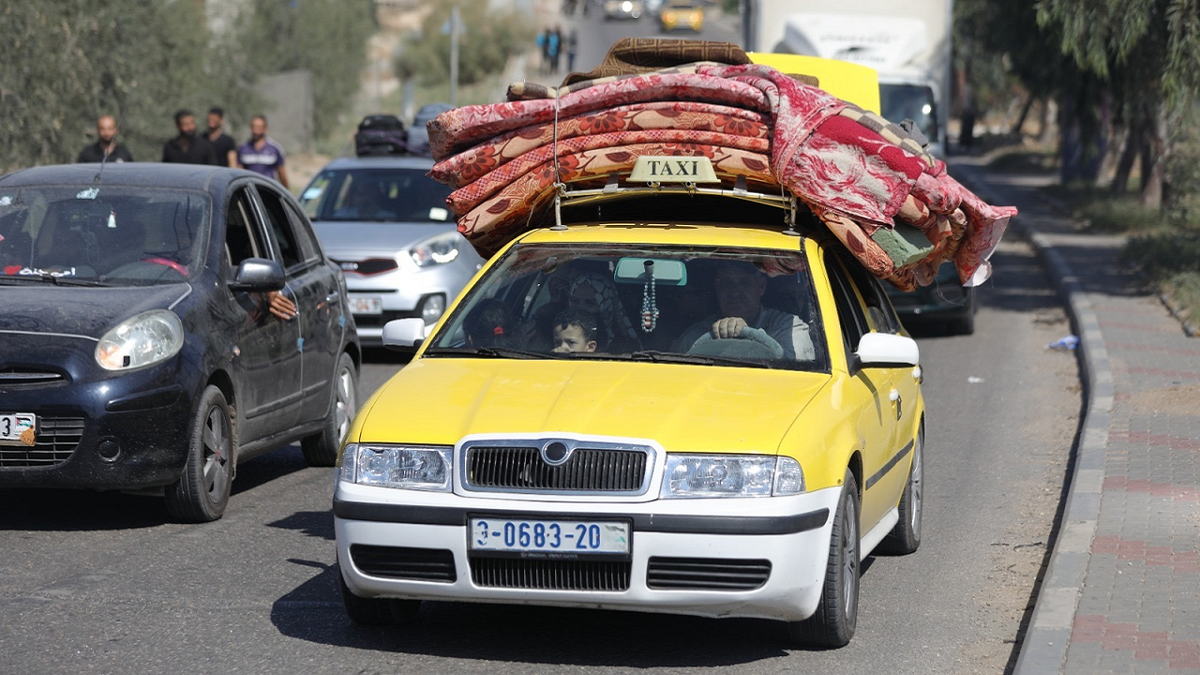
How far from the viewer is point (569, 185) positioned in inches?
295

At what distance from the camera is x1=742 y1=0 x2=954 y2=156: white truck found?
922 inches

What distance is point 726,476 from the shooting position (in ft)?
18.0

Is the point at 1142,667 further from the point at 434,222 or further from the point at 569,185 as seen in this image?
the point at 434,222

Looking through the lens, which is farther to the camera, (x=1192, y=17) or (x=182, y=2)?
(x=182, y=2)

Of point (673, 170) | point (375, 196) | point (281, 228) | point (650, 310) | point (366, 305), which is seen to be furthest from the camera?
point (375, 196)

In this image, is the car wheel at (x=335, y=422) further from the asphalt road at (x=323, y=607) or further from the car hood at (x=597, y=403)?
the car hood at (x=597, y=403)

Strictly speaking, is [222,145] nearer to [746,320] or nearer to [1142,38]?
[1142,38]

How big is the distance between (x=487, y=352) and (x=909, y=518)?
228 cm

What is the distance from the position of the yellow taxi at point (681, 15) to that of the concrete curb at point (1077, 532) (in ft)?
191

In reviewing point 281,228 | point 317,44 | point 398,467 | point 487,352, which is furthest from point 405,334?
point 317,44

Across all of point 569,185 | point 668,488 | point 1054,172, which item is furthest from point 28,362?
point 1054,172

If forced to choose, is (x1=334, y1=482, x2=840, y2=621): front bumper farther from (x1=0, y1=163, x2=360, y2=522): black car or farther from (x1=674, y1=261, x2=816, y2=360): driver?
(x1=0, y1=163, x2=360, y2=522): black car

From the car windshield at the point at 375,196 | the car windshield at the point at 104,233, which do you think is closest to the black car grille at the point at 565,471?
the car windshield at the point at 104,233

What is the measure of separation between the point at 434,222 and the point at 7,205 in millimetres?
6980
